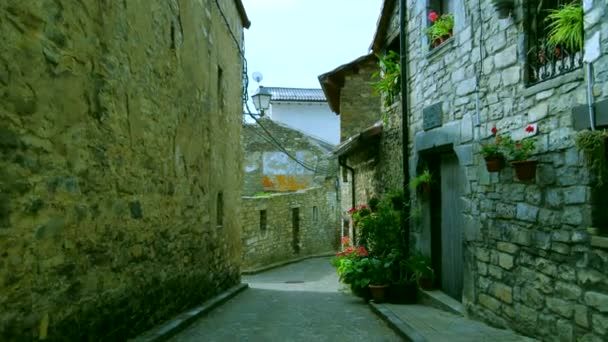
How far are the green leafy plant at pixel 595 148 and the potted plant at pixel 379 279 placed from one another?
15.1ft

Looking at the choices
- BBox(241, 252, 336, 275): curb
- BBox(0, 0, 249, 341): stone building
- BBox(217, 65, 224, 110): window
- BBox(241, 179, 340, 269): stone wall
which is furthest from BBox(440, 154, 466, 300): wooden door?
BBox(241, 252, 336, 275): curb

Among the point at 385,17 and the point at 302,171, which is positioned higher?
the point at 385,17

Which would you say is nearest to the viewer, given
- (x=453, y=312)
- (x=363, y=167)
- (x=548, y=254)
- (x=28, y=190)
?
(x=28, y=190)

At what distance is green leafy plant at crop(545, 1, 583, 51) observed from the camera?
4.17 meters

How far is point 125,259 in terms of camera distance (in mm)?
5211

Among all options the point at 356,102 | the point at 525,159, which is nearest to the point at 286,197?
the point at 356,102

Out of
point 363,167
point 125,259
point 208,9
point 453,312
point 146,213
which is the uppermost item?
point 208,9

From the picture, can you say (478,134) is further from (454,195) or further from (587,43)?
(587,43)

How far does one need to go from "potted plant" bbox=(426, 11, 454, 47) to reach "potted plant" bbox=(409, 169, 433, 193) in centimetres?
187

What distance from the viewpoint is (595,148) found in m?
3.84

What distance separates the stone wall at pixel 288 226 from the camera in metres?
18.2

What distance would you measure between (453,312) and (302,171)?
20778 millimetres

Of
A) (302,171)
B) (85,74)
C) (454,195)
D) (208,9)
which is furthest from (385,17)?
(302,171)

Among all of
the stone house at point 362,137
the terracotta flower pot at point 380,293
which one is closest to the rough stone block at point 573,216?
the terracotta flower pot at point 380,293
